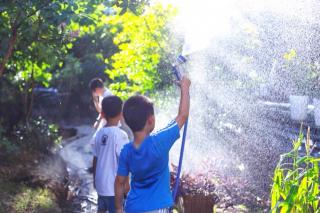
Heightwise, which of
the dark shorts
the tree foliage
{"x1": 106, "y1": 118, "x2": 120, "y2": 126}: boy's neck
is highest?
the tree foliage

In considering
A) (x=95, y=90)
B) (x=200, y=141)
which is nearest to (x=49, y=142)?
(x=95, y=90)

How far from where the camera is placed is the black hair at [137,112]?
2.64 meters

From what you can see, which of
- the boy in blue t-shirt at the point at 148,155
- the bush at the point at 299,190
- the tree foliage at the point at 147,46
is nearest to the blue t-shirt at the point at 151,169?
the boy in blue t-shirt at the point at 148,155

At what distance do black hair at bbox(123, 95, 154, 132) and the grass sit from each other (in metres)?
2.42

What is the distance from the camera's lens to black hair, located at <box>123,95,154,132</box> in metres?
2.64

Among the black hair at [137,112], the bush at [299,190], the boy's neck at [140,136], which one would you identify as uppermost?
the black hair at [137,112]

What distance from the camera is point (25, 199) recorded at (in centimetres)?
486

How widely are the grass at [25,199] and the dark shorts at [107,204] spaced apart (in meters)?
1.20

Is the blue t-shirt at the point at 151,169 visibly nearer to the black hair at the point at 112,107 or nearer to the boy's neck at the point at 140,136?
the boy's neck at the point at 140,136

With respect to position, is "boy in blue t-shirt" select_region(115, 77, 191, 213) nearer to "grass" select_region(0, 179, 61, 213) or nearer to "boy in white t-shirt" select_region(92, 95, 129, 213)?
"boy in white t-shirt" select_region(92, 95, 129, 213)

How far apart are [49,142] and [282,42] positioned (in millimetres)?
4082

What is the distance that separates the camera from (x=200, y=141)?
6.65 metres

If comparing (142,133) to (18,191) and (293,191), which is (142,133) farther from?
(18,191)

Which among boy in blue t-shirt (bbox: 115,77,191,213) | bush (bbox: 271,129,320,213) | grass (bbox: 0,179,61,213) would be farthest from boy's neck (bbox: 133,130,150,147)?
grass (bbox: 0,179,61,213)
